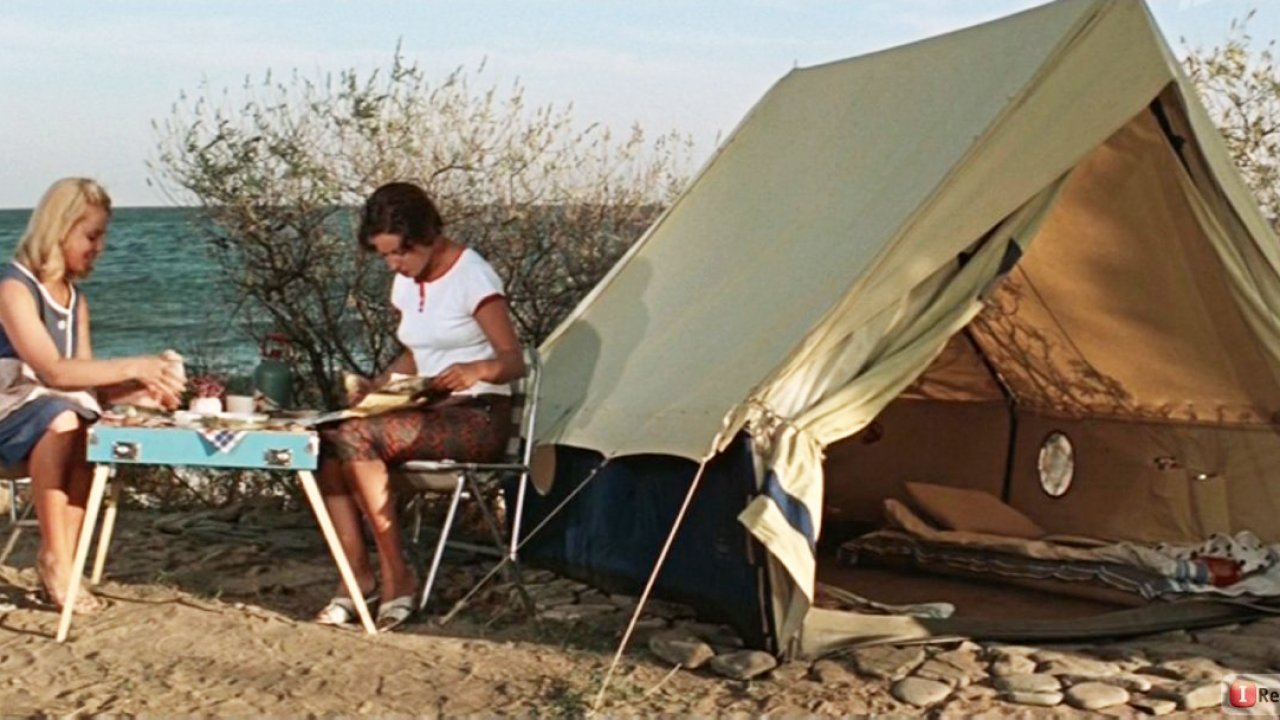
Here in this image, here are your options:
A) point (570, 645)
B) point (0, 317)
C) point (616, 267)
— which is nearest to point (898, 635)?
point (570, 645)

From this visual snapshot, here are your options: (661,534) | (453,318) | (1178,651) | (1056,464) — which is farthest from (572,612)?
(1056,464)

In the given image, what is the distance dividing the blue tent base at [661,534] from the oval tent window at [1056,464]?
71.7 inches

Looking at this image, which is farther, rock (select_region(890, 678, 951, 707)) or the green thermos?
the green thermos

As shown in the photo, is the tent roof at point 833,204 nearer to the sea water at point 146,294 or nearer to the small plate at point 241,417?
the small plate at point 241,417

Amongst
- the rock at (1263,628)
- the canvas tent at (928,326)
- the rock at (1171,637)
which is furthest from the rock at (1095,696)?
the rock at (1263,628)

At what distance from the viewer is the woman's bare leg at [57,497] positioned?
4910mm

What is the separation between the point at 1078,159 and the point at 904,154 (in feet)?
1.79

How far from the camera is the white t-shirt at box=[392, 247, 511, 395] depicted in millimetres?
5074

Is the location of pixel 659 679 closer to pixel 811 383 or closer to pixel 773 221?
pixel 811 383

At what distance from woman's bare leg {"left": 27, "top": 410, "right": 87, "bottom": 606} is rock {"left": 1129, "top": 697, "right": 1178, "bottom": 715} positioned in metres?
→ 2.77

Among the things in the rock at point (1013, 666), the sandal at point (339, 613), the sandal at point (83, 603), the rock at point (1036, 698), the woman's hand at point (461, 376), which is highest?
the woman's hand at point (461, 376)

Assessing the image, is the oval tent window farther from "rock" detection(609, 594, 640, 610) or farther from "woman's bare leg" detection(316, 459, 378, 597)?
"woman's bare leg" detection(316, 459, 378, 597)

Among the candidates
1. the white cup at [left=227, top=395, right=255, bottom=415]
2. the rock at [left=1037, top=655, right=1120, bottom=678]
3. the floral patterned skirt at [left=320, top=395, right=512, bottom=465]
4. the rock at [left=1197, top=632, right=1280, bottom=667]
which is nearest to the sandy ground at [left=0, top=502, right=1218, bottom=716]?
the rock at [left=1037, top=655, right=1120, bottom=678]

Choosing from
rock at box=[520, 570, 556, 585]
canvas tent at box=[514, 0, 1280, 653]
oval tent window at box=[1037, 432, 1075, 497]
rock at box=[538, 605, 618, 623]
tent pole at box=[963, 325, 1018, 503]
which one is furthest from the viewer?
tent pole at box=[963, 325, 1018, 503]
